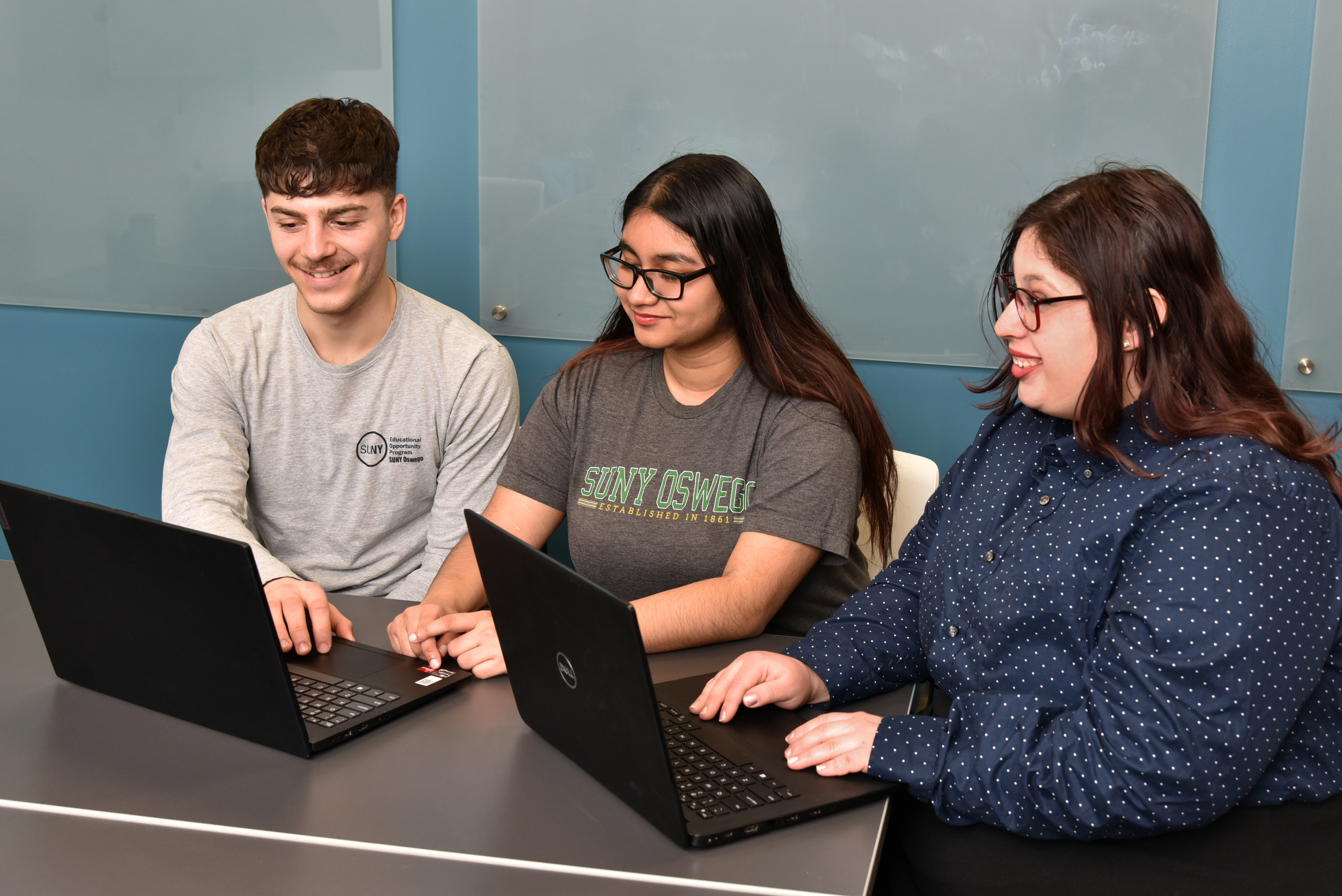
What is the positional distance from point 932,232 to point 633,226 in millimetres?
1006

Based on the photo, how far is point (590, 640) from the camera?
967mm

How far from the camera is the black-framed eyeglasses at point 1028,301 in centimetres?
118

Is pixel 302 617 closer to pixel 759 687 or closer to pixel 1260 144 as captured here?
pixel 759 687

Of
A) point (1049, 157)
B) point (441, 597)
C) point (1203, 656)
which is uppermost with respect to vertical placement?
point (1049, 157)

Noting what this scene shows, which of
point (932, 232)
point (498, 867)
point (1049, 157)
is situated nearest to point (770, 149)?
point (932, 232)

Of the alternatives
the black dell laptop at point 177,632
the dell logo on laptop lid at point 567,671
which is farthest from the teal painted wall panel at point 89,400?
the dell logo on laptop lid at point 567,671

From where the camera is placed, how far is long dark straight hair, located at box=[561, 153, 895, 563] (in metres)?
1.72

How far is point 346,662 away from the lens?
1376 millimetres

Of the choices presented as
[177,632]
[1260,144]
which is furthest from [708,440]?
[1260,144]

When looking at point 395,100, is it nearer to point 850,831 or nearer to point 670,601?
point 670,601

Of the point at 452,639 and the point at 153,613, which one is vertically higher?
the point at 153,613

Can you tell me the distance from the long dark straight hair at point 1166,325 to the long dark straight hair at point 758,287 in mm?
574

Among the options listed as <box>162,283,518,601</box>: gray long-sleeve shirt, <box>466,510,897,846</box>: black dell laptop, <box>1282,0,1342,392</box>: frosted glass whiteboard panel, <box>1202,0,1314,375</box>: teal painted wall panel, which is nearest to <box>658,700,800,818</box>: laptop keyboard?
<box>466,510,897,846</box>: black dell laptop

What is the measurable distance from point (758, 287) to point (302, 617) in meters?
0.87
